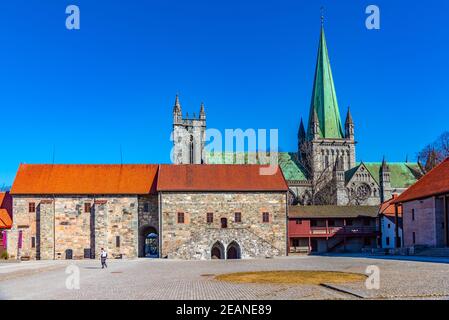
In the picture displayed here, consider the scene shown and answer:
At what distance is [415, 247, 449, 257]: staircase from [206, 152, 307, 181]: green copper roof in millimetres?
55301

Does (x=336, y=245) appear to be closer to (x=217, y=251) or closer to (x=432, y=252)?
(x=217, y=251)

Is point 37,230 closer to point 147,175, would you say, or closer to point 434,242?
point 147,175

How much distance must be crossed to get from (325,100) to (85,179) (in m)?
64.4

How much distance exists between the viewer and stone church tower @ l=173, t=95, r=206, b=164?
10531 centimetres

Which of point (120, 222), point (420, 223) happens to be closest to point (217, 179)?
point (120, 222)

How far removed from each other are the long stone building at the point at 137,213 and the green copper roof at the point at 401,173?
53.1m

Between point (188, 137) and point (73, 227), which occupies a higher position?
point (188, 137)

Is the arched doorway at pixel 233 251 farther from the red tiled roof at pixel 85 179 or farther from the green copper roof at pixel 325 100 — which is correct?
the green copper roof at pixel 325 100

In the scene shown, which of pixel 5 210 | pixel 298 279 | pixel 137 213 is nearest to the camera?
pixel 298 279

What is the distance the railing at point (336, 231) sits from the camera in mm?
62125

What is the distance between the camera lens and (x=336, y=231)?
62.8 meters
